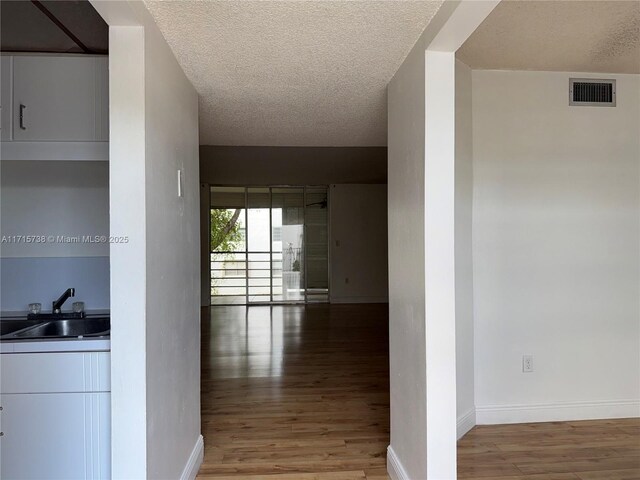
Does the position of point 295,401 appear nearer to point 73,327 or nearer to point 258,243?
point 73,327

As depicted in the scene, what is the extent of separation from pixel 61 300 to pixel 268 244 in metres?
6.28

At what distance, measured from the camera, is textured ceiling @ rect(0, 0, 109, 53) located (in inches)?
68.9

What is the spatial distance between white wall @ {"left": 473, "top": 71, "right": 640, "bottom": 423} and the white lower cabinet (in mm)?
2270

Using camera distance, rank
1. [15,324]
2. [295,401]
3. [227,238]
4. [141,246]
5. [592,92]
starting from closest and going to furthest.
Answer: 1. [141,246]
2. [15,324]
3. [592,92]
4. [295,401]
5. [227,238]

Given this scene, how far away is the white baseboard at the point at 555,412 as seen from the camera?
110 inches

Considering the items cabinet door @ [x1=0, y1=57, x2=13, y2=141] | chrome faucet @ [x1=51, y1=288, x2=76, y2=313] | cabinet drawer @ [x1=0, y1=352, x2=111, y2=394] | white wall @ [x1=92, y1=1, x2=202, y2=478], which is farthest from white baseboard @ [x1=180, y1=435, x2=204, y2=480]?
cabinet door @ [x1=0, y1=57, x2=13, y2=141]

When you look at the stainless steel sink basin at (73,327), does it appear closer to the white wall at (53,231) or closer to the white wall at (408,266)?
the white wall at (53,231)

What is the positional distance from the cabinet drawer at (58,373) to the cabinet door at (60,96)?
3.29 ft

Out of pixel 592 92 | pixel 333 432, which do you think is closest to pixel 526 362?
pixel 333 432

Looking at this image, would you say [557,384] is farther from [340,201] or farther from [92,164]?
[340,201]

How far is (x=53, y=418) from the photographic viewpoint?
5.49 feet

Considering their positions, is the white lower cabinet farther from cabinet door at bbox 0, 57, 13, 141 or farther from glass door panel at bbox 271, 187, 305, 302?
glass door panel at bbox 271, 187, 305, 302

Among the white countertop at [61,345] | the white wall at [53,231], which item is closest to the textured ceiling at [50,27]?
the white wall at [53,231]

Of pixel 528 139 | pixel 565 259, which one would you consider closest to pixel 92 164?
pixel 528 139
